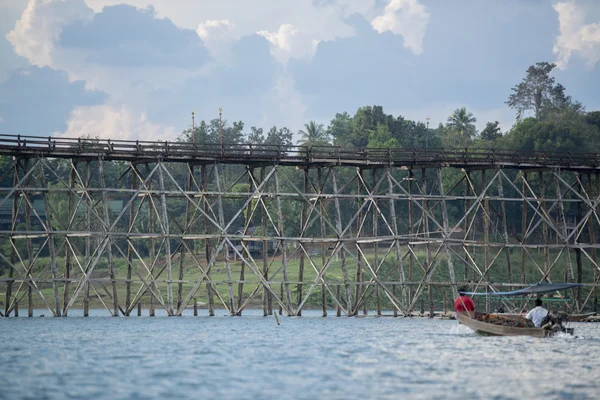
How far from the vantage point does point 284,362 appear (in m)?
32.3

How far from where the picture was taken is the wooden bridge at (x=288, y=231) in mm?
49281

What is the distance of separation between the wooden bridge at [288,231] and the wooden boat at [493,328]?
6624 mm

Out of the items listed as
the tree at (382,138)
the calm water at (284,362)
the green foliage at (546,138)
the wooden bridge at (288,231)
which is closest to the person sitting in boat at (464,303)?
the calm water at (284,362)

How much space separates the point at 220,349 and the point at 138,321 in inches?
571

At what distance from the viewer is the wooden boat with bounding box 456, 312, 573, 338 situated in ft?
136

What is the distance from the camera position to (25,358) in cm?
3247

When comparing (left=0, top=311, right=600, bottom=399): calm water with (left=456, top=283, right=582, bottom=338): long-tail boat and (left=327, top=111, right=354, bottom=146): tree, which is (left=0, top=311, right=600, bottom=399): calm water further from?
(left=327, top=111, right=354, bottom=146): tree

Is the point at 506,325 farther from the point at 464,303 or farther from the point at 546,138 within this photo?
the point at 546,138

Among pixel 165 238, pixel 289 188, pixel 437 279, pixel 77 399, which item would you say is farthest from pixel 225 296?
pixel 77 399

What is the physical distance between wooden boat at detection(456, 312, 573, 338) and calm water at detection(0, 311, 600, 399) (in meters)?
0.44

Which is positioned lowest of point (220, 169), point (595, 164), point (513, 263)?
point (513, 263)

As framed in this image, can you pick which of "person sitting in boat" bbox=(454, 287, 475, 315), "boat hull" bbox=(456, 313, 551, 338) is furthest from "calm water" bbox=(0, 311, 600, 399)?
"person sitting in boat" bbox=(454, 287, 475, 315)

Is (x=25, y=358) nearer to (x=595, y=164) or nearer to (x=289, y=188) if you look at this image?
(x=595, y=164)

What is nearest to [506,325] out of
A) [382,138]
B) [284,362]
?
[284,362]
